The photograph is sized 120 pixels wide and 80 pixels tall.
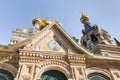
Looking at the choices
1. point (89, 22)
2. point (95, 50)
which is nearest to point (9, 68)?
point (95, 50)

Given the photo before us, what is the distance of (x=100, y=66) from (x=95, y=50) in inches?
222

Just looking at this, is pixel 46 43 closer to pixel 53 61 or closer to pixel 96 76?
pixel 53 61

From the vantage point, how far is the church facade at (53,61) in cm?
1253

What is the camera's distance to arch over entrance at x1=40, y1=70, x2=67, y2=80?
1275 cm

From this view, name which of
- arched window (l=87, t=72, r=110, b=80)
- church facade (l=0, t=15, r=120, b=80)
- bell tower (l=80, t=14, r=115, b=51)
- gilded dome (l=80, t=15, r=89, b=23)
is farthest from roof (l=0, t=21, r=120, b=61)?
gilded dome (l=80, t=15, r=89, b=23)

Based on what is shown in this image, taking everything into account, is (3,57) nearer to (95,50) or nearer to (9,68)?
(9,68)

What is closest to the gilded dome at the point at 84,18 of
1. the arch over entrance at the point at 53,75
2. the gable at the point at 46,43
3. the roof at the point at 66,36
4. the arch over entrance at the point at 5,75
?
the roof at the point at 66,36

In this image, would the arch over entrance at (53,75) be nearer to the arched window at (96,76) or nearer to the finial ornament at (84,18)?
the arched window at (96,76)

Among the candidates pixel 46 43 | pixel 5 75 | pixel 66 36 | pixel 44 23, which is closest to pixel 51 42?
pixel 46 43

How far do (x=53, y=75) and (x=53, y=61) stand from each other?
793 mm

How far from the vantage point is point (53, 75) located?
12992mm

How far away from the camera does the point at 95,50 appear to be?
19.7 m

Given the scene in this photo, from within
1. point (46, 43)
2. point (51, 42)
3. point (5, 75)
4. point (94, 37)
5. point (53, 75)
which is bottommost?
point (5, 75)

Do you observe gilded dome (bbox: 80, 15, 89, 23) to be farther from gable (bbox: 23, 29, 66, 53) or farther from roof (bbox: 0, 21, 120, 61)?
gable (bbox: 23, 29, 66, 53)
